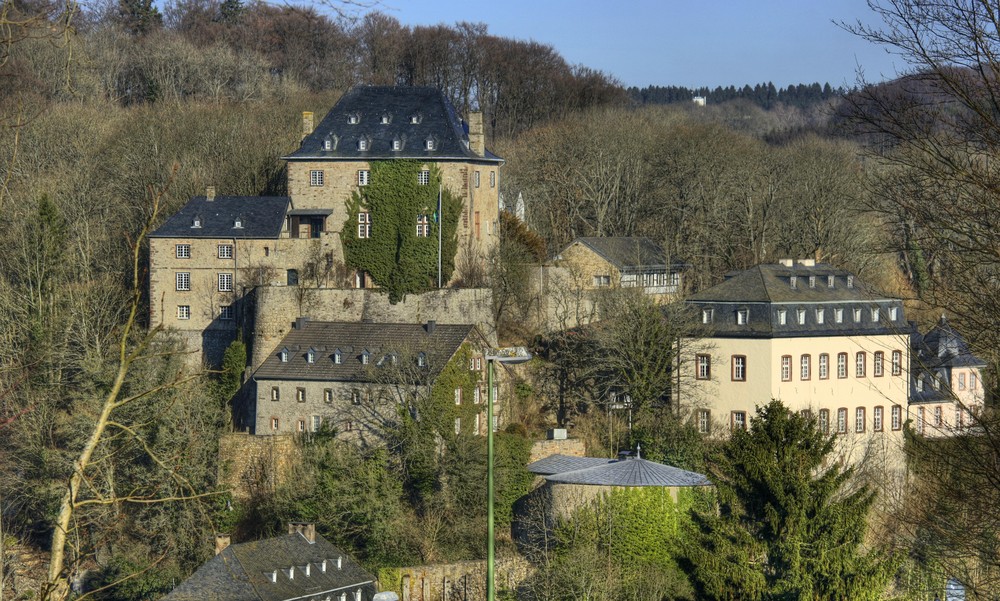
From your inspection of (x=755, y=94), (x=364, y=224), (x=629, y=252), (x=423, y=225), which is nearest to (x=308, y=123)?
(x=364, y=224)

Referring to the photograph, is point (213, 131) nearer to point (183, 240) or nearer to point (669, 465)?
point (183, 240)

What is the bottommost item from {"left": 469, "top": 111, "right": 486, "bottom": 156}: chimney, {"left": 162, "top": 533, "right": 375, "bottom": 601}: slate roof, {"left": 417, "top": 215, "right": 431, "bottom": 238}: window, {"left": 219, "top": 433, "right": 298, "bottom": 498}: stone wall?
{"left": 162, "top": 533, "right": 375, "bottom": 601}: slate roof

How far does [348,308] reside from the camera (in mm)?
45312

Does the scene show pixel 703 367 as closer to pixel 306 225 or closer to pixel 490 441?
pixel 306 225

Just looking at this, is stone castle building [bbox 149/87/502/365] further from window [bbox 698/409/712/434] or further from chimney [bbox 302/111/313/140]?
window [bbox 698/409/712/434]

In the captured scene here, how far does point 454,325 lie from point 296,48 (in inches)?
1593

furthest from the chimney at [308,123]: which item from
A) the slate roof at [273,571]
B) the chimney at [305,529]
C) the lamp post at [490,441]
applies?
the lamp post at [490,441]

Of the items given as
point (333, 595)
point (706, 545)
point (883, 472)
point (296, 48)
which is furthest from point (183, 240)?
point (296, 48)

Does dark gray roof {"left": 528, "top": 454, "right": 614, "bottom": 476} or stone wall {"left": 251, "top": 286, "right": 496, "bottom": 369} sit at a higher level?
stone wall {"left": 251, "top": 286, "right": 496, "bottom": 369}

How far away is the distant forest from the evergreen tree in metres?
118

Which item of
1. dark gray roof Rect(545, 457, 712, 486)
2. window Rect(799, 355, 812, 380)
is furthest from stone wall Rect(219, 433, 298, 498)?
window Rect(799, 355, 812, 380)

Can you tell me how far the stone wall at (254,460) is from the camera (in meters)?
41.4

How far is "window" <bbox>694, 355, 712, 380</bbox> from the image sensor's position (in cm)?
4341

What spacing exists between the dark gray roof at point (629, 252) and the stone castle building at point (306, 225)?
534 centimetres
